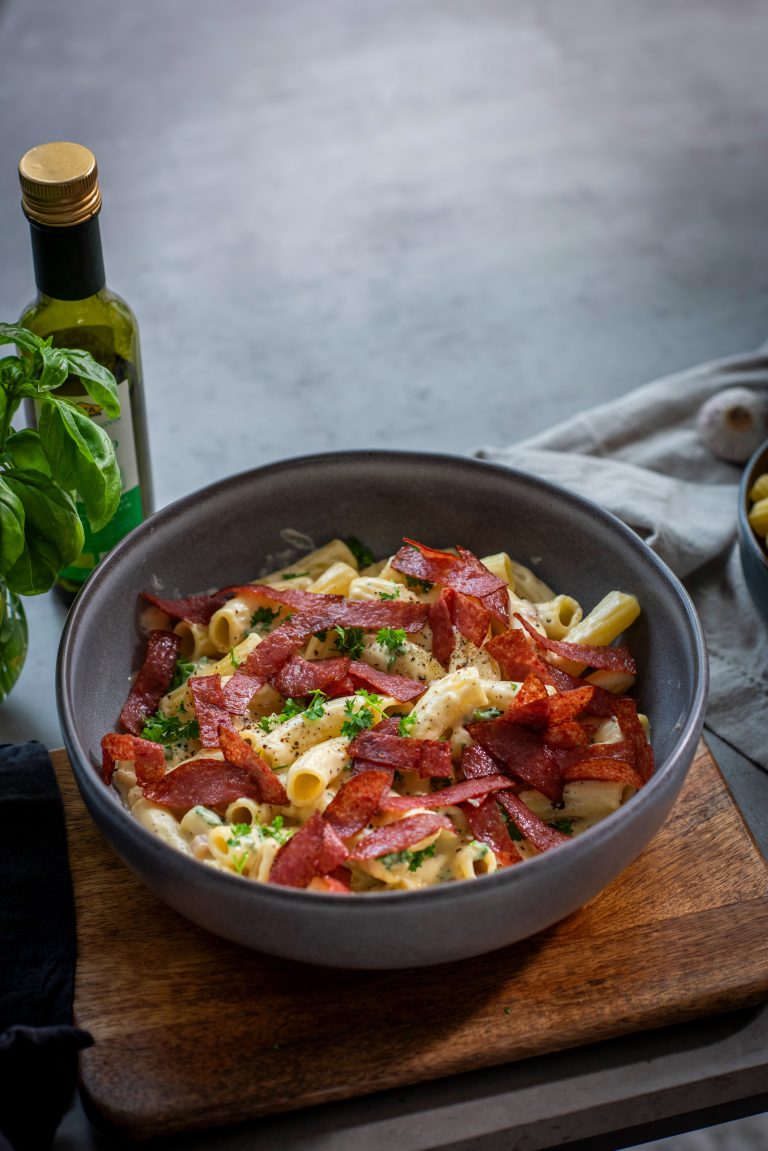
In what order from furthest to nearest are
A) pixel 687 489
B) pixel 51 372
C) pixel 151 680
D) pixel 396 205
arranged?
pixel 396 205, pixel 687 489, pixel 151 680, pixel 51 372

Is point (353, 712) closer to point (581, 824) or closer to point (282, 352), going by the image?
point (581, 824)

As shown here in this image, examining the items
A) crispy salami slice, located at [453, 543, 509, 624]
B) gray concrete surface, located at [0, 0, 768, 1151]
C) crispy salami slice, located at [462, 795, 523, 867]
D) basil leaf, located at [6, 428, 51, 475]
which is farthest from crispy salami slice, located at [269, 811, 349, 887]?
gray concrete surface, located at [0, 0, 768, 1151]

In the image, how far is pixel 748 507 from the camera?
2512 mm

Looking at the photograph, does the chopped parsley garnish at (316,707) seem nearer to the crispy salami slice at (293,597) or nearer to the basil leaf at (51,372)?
the crispy salami slice at (293,597)

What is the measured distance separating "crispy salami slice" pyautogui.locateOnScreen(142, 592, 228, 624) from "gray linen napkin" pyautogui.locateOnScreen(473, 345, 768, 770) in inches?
30.2

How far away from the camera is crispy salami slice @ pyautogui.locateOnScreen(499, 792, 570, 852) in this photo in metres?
1.88

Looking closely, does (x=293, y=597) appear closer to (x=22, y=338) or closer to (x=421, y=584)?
(x=421, y=584)

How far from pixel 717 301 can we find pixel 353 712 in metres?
2.00

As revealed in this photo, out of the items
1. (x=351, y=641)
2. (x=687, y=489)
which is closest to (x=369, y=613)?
(x=351, y=641)

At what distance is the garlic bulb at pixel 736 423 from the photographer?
2938mm

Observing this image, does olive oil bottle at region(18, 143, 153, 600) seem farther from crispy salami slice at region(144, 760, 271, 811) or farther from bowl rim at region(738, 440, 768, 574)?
bowl rim at region(738, 440, 768, 574)

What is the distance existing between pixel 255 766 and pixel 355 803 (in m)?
0.18

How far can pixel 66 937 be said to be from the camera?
1930 mm

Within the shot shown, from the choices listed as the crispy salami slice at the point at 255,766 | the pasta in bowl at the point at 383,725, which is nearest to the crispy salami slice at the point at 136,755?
the pasta in bowl at the point at 383,725
